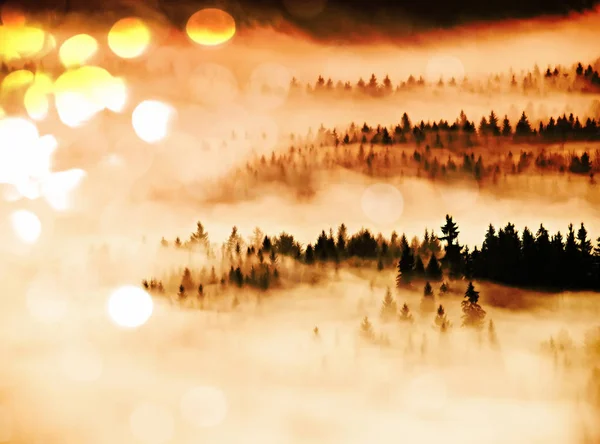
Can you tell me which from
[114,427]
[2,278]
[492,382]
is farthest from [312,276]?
[2,278]

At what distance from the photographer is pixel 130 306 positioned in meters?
1.82

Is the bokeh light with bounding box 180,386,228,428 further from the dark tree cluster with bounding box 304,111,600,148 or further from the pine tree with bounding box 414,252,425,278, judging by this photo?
the dark tree cluster with bounding box 304,111,600,148

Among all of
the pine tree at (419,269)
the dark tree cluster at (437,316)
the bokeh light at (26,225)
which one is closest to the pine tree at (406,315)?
the dark tree cluster at (437,316)

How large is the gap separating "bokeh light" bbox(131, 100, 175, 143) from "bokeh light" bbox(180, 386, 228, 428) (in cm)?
84

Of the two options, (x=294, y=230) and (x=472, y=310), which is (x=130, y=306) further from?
(x=472, y=310)

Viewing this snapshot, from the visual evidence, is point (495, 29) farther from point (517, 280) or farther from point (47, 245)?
point (47, 245)

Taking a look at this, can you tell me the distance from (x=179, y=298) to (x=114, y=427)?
426mm

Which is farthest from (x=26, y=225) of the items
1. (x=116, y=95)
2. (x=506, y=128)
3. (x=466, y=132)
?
(x=506, y=128)

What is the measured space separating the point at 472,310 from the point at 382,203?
0.44m

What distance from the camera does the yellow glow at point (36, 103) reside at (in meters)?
1.94

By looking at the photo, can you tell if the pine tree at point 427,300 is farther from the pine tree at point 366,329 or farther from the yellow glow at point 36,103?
the yellow glow at point 36,103

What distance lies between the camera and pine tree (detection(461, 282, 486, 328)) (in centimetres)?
173

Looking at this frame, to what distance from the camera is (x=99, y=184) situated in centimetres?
189

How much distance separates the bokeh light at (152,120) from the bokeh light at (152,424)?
87 cm
